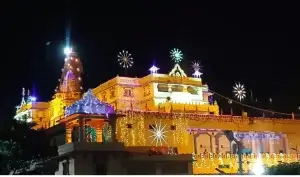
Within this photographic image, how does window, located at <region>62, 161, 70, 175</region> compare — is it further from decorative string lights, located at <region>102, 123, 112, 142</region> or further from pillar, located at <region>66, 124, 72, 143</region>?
decorative string lights, located at <region>102, 123, 112, 142</region>

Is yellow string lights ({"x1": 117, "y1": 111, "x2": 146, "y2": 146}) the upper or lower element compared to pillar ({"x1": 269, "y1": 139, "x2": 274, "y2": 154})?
upper

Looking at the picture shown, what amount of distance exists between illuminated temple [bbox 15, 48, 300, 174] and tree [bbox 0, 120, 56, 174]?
6.55 ft

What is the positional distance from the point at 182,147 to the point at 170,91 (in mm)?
→ 9731

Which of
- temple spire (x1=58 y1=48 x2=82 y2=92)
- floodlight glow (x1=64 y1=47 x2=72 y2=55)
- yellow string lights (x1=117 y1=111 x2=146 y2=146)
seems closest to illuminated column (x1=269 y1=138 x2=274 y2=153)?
yellow string lights (x1=117 y1=111 x2=146 y2=146)

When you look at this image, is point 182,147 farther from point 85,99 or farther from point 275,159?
point 85,99

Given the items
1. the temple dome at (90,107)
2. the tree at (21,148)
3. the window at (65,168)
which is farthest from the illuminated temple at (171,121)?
the tree at (21,148)

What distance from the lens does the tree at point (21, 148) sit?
25.3m

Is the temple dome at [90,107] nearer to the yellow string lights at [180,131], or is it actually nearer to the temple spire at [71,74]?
the yellow string lights at [180,131]

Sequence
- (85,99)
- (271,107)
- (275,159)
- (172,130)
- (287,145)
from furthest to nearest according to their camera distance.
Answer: (271,107)
(287,145)
(275,159)
(172,130)
(85,99)

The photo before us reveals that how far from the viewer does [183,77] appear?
47562mm

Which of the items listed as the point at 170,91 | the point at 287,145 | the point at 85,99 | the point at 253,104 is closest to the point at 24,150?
the point at 85,99

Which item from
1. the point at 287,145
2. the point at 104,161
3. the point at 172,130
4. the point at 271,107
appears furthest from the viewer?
the point at 271,107

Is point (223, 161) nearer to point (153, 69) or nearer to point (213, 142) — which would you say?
point (213, 142)

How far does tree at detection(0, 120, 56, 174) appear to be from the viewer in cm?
2530
